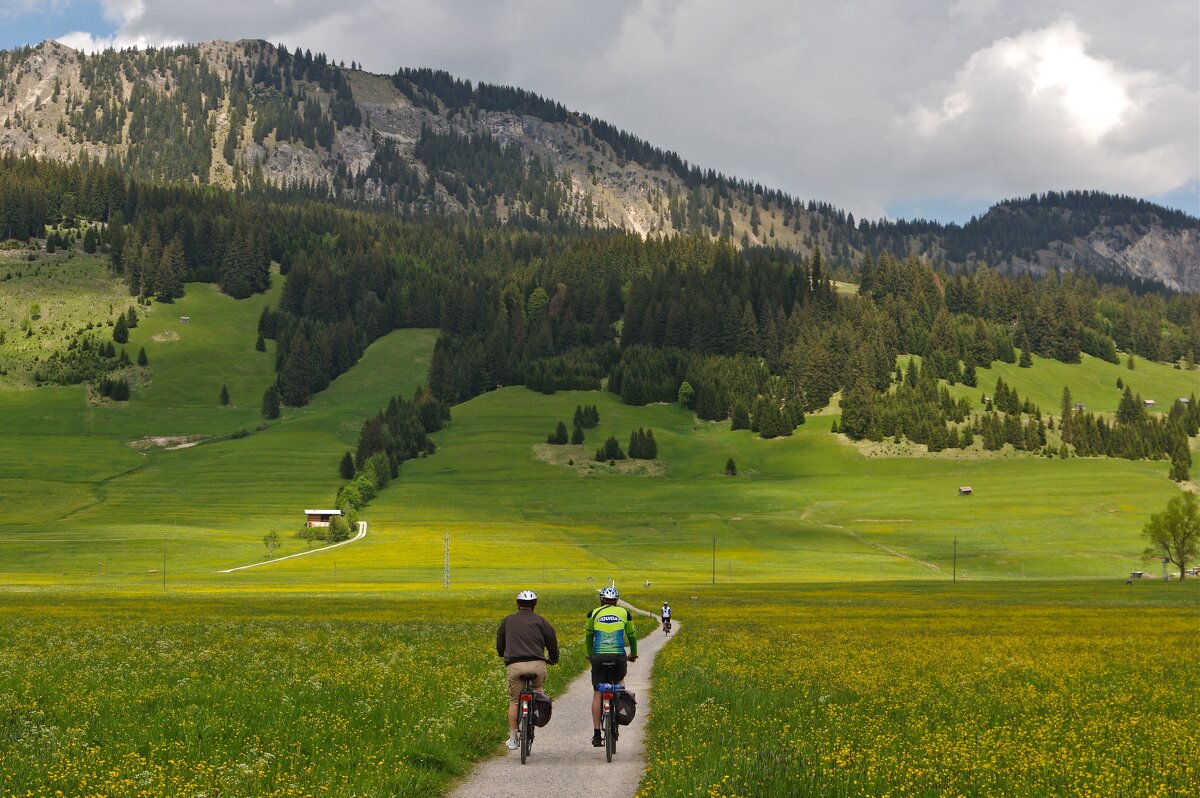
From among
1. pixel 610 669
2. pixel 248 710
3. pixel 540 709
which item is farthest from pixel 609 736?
pixel 248 710

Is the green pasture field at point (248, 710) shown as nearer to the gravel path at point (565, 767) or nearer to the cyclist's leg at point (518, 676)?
the gravel path at point (565, 767)

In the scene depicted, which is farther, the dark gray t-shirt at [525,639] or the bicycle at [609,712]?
the dark gray t-shirt at [525,639]

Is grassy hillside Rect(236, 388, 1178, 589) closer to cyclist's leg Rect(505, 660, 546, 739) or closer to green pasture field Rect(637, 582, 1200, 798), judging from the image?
green pasture field Rect(637, 582, 1200, 798)

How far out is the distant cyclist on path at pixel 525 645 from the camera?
20.3m

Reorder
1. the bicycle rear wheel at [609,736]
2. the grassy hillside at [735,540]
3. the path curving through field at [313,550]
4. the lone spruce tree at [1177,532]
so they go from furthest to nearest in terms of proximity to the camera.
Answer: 1. the lone spruce tree at [1177,532]
2. the grassy hillside at [735,540]
3. the path curving through field at [313,550]
4. the bicycle rear wheel at [609,736]

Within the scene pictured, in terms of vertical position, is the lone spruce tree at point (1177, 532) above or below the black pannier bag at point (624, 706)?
below

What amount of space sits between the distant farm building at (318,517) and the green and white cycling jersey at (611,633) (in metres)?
151

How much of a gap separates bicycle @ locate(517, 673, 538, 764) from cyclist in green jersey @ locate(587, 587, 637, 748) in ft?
4.14

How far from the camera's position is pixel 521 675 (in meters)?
20.3

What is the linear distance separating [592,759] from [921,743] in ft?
20.4

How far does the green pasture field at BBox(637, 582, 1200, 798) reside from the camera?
1561 centimetres

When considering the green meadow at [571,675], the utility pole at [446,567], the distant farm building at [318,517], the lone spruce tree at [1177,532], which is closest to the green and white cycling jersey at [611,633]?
the green meadow at [571,675]

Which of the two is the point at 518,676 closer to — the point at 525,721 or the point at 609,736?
the point at 525,721

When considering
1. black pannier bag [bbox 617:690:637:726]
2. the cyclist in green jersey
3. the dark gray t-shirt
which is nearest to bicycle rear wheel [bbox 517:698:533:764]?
the dark gray t-shirt
